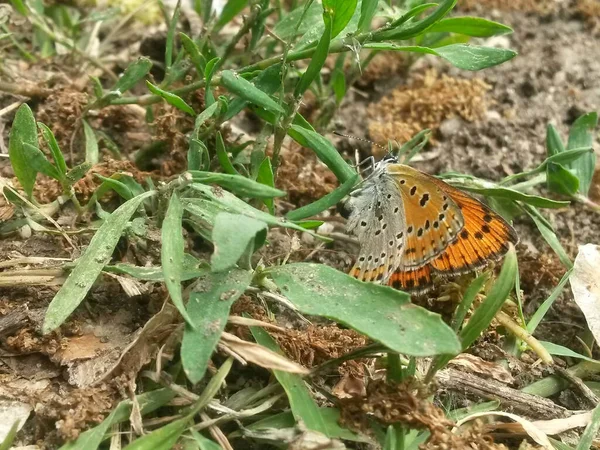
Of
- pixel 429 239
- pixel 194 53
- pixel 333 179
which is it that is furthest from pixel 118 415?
pixel 333 179

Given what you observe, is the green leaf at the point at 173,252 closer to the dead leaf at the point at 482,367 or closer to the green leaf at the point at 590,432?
the dead leaf at the point at 482,367

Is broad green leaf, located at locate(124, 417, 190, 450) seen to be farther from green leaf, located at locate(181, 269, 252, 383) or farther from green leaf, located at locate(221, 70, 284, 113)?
green leaf, located at locate(221, 70, 284, 113)

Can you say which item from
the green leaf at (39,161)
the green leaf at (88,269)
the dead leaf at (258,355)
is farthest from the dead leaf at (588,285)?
the green leaf at (39,161)

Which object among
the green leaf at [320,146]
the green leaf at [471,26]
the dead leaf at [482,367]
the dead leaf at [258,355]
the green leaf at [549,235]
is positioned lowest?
the dead leaf at [482,367]

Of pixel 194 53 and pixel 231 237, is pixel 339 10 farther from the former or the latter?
pixel 231 237

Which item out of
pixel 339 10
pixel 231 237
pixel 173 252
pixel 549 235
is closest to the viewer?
pixel 231 237
